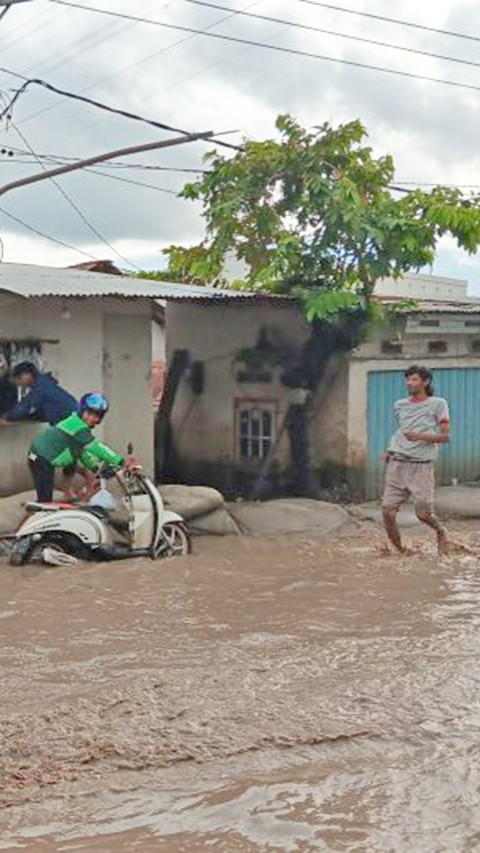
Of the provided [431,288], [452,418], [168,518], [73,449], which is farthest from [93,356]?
[431,288]

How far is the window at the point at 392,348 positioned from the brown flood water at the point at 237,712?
4608mm

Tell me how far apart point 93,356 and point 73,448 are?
8.08ft

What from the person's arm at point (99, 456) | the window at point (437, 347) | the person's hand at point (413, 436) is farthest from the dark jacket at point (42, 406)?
the window at point (437, 347)

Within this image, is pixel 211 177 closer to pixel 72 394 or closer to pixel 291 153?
pixel 291 153

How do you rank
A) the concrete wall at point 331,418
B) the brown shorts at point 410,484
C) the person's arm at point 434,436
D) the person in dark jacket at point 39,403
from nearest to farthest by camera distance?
the person's arm at point 434,436, the brown shorts at point 410,484, the person in dark jacket at point 39,403, the concrete wall at point 331,418

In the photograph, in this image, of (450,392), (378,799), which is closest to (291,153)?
(450,392)

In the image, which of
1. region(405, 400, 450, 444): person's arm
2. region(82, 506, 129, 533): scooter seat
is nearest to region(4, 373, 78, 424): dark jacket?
region(82, 506, 129, 533): scooter seat

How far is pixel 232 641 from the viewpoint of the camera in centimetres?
656

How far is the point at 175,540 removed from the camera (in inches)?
364

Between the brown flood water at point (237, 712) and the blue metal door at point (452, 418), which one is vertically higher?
the blue metal door at point (452, 418)

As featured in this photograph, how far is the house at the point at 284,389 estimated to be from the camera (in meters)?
12.4

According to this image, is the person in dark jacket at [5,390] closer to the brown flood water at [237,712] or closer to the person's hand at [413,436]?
the brown flood water at [237,712]

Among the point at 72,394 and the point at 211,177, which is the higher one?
the point at 211,177

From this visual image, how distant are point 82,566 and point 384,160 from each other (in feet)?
22.4
